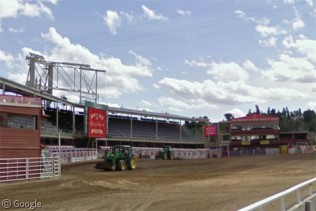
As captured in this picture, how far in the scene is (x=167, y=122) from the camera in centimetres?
11412

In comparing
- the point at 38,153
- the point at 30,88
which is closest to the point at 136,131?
the point at 30,88

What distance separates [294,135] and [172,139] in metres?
45.8

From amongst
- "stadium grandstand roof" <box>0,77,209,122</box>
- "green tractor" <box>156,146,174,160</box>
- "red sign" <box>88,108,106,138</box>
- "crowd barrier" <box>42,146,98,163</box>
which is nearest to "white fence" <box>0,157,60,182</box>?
"crowd barrier" <box>42,146,98,163</box>

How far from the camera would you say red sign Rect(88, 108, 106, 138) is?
77.5 meters

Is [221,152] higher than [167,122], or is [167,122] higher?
[167,122]

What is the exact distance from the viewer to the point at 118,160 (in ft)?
126

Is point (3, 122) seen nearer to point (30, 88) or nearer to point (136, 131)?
point (30, 88)

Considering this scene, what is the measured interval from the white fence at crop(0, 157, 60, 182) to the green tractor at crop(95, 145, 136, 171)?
8480 millimetres

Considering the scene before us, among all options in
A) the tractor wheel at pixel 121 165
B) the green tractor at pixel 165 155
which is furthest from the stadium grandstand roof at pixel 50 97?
the tractor wheel at pixel 121 165

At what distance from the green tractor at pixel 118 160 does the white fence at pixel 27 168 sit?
848cm

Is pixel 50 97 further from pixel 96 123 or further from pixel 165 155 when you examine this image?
pixel 165 155

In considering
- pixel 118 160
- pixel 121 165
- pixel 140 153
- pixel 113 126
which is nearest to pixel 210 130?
pixel 113 126

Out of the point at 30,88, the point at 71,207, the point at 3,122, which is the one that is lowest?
the point at 71,207

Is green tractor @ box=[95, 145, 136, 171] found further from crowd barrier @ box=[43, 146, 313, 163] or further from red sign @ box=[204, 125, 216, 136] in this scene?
red sign @ box=[204, 125, 216, 136]
